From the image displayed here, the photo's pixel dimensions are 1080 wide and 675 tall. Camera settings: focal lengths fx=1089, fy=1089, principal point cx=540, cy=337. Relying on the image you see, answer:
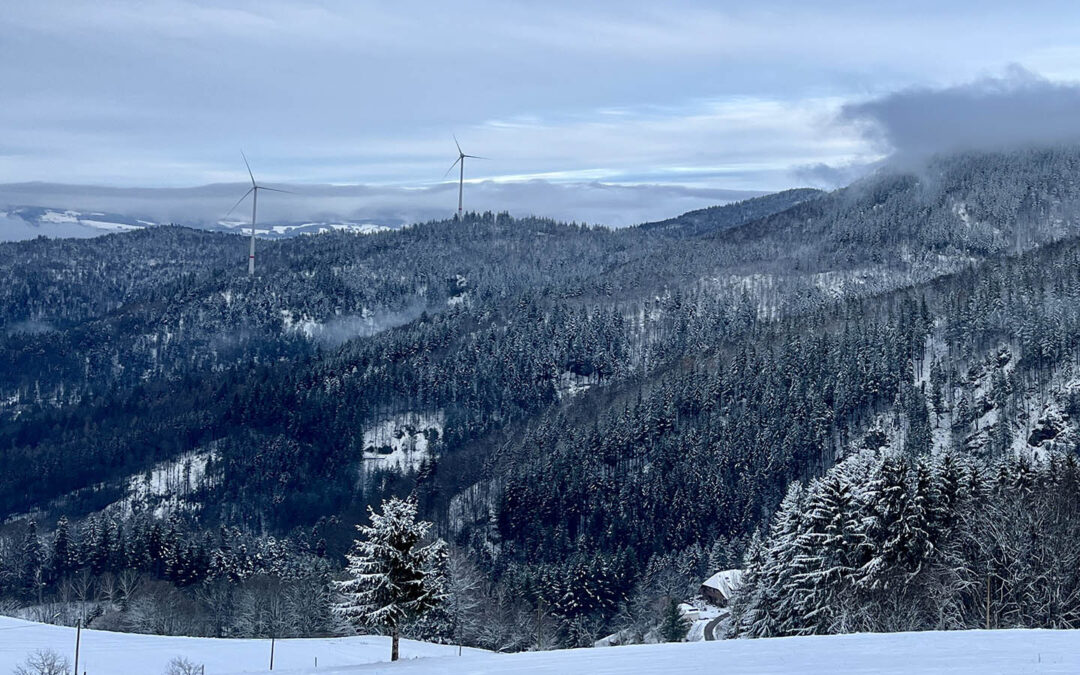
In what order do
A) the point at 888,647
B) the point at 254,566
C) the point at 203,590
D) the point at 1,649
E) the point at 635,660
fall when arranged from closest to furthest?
the point at 888,647
the point at 635,660
the point at 1,649
the point at 203,590
the point at 254,566

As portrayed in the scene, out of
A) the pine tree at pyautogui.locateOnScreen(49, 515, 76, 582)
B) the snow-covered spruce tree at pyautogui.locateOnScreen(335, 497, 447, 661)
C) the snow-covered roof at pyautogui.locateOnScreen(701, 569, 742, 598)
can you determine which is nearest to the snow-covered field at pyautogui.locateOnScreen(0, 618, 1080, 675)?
the snow-covered spruce tree at pyautogui.locateOnScreen(335, 497, 447, 661)

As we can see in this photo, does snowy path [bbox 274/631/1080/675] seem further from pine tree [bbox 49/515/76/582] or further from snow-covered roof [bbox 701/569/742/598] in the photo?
pine tree [bbox 49/515/76/582]

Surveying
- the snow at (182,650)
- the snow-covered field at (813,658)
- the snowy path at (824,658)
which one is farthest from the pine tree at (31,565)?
the snowy path at (824,658)

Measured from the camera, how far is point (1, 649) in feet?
282

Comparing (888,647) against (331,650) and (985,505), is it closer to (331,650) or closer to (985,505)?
(985,505)

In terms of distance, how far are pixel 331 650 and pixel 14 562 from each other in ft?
377

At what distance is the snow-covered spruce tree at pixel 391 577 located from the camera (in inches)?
2493

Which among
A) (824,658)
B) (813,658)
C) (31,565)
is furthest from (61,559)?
(824,658)

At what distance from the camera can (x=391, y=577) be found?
63656 millimetres

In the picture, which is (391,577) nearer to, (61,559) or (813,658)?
(813,658)

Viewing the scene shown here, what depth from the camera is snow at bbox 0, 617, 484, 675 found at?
8319cm

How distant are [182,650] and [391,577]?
34865 mm

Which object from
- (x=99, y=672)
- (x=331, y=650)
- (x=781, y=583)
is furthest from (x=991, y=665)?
(x=99, y=672)

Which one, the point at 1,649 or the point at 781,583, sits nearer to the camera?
the point at 781,583
